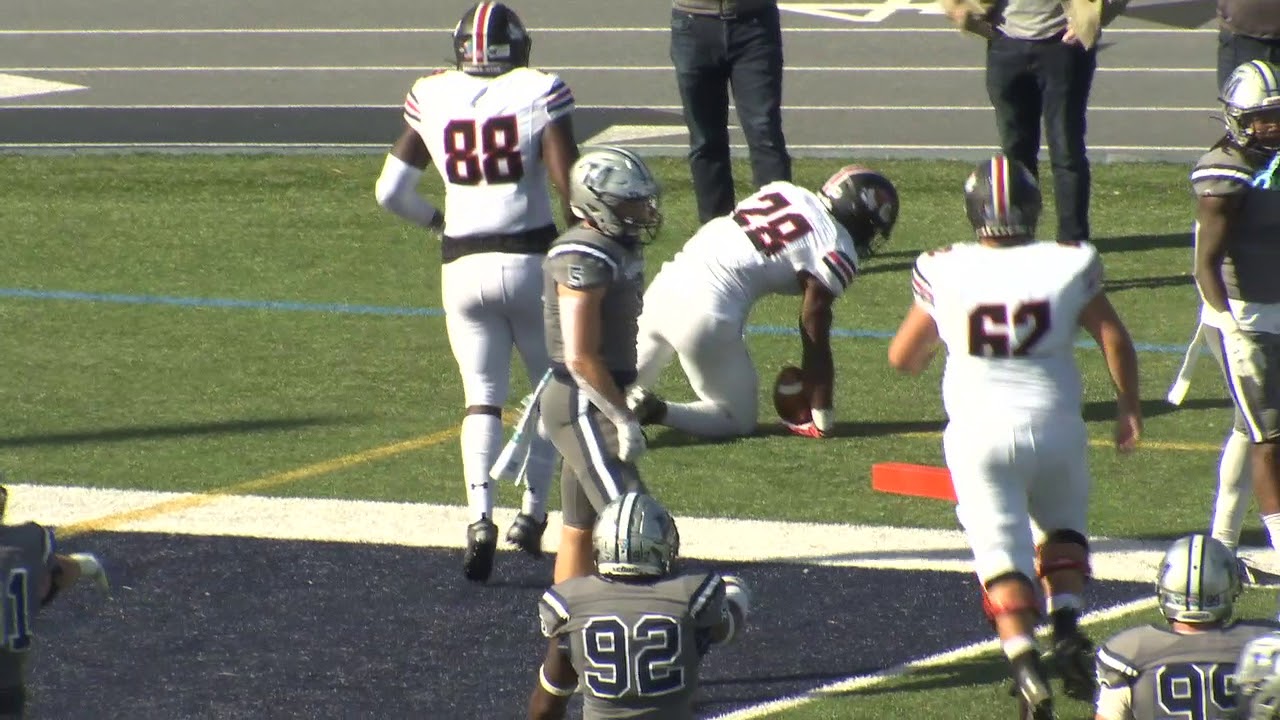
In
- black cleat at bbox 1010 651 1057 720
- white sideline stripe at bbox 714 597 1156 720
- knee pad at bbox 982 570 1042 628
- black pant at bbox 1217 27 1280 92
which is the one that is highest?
black pant at bbox 1217 27 1280 92

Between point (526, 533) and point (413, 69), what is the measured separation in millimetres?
13586

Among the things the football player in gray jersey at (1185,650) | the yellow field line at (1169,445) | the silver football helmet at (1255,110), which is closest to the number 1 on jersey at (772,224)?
the yellow field line at (1169,445)

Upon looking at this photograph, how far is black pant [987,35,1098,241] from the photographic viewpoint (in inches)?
477

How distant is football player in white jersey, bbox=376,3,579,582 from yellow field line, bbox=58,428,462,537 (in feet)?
5.20

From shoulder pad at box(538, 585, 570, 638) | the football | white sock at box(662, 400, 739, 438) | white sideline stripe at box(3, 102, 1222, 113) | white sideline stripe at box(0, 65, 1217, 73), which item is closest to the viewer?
shoulder pad at box(538, 585, 570, 638)

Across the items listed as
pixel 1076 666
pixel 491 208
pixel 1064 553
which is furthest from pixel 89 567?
pixel 1076 666

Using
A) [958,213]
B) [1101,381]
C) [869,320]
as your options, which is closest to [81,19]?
[958,213]

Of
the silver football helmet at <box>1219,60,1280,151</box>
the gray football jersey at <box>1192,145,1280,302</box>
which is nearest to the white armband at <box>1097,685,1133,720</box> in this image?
the gray football jersey at <box>1192,145,1280,302</box>

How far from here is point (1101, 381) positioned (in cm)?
1072

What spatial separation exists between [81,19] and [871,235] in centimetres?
1637

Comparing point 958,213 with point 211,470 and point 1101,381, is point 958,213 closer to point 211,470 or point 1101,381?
point 1101,381

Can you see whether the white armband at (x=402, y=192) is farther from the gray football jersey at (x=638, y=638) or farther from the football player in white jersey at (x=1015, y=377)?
the gray football jersey at (x=638, y=638)

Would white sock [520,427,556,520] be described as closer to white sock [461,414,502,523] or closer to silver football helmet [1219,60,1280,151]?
white sock [461,414,502,523]

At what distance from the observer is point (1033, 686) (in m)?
5.93
